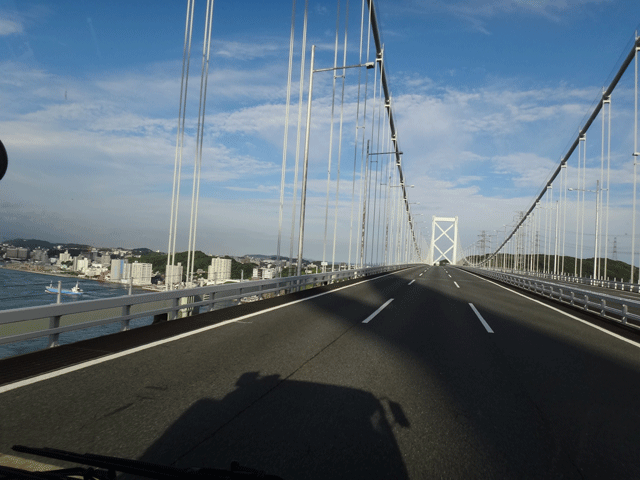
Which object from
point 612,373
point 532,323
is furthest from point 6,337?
point 532,323

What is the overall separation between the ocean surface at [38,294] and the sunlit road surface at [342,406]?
18.8 inches

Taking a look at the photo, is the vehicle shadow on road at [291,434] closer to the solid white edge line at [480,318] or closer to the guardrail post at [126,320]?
the guardrail post at [126,320]

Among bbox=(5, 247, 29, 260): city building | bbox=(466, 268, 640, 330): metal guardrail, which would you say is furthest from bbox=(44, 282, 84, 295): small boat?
bbox=(466, 268, 640, 330): metal guardrail

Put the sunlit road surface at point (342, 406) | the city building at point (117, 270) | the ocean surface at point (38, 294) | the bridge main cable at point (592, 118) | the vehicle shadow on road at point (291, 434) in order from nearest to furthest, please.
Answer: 1. the vehicle shadow on road at point (291, 434)
2. the sunlit road surface at point (342, 406)
3. the ocean surface at point (38, 294)
4. the city building at point (117, 270)
5. the bridge main cable at point (592, 118)

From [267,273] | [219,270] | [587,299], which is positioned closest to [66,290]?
[219,270]

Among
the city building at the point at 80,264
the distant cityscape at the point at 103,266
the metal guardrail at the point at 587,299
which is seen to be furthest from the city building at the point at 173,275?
the metal guardrail at the point at 587,299

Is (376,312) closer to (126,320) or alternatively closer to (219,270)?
(219,270)

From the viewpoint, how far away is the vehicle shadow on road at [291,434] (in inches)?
121

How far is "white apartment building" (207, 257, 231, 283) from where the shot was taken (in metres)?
11.1

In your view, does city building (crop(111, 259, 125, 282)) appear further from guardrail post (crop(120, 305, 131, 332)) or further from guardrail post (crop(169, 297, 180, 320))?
guardrail post (crop(169, 297, 180, 320))

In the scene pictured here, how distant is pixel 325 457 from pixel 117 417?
188 cm

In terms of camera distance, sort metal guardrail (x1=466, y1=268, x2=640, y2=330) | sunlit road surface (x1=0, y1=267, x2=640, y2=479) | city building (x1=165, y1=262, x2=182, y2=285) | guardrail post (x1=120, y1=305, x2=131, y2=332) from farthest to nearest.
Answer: metal guardrail (x1=466, y1=268, x2=640, y2=330) → city building (x1=165, y1=262, x2=182, y2=285) → guardrail post (x1=120, y1=305, x2=131, y2=332) → sunlit road surface (x1=0, y1=267, x2=640, y2=479)

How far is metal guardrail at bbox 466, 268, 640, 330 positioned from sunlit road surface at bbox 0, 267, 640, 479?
4.43 meters

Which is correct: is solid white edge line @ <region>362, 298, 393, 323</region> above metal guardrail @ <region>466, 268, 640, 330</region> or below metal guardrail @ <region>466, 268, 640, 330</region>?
below
